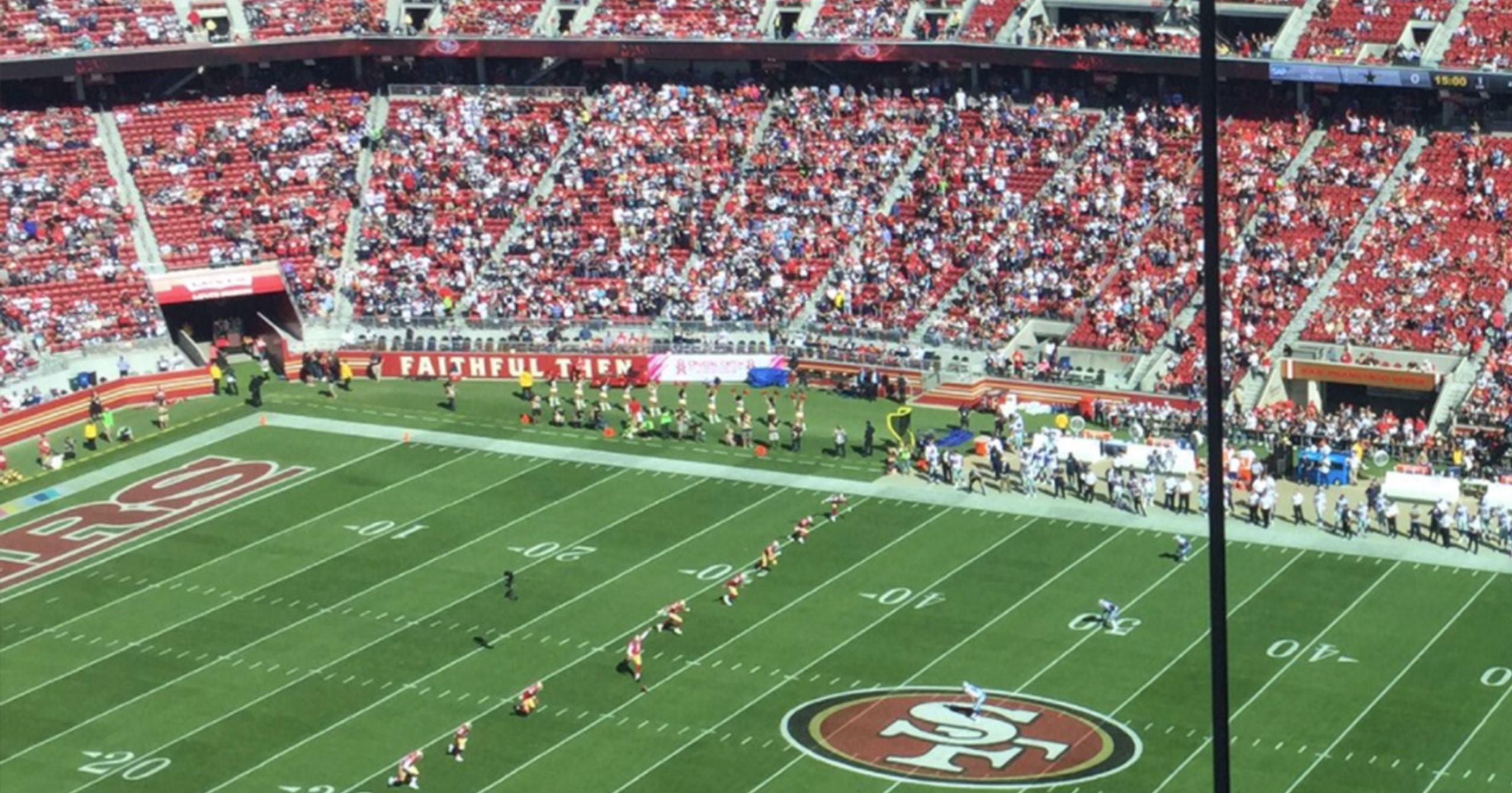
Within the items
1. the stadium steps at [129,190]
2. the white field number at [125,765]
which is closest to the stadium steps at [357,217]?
the stadium steps at [129,190]

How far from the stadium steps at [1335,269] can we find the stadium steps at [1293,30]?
16.0 ft

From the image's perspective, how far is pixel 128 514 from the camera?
5853 centimetres

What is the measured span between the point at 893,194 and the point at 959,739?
111 ft

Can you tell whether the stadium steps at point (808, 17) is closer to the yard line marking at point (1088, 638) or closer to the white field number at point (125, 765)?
the yard line marking at point (1088, 638)

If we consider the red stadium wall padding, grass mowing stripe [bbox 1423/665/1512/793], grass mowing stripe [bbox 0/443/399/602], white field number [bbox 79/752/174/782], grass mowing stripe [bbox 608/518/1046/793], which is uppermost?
the red stadium wall padding

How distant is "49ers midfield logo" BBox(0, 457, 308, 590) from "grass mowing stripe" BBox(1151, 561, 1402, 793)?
26641 millimetres

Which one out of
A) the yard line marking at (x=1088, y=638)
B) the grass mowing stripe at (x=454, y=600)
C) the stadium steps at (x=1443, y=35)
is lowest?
the yard line marking at (x=1088, y=638)

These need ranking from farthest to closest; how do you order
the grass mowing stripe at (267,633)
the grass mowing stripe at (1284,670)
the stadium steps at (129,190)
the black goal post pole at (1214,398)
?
the stadium steps at (129,190) → the grass mowing stripe at (267,633) → the grass mowing stripe at (1284,670) → the black goal post pole at (1214,398)

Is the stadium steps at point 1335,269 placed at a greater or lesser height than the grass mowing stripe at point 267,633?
greater

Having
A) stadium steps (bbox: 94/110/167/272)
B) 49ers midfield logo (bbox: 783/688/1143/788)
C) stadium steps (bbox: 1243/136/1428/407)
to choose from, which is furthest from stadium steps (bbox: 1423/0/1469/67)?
stadium steps (bbox: 94/110/167/272)

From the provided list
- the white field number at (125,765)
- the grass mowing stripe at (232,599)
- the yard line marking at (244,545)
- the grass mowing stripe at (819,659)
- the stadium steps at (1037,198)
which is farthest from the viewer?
the stadium steps at (1037,198)

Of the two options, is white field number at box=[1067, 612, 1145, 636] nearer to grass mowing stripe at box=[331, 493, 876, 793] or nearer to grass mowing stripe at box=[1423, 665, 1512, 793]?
grass mowing stripe at box=[331, 493, 876, 793]

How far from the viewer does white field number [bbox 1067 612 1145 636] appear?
158 ft

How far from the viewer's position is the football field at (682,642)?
42.2 metres
